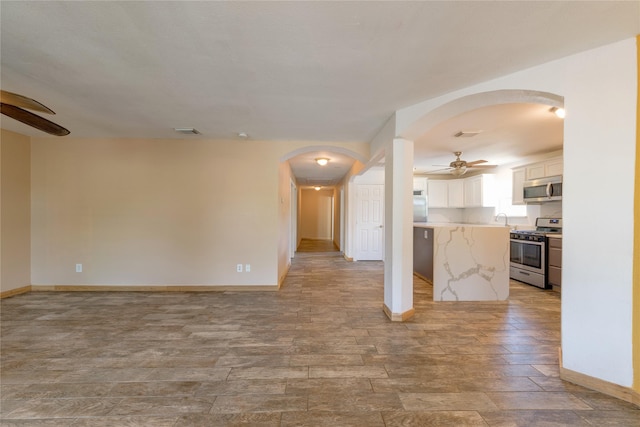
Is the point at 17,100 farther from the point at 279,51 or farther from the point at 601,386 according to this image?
the point at 601,386

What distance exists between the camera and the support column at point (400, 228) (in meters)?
3.02

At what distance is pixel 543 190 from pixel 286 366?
518 centimetres

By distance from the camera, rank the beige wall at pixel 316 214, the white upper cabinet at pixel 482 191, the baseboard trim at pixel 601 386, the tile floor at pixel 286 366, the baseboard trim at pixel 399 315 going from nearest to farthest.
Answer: the tile floor at pixel 286 366
the baseboard trim at pixel 601 386
the baseboard trim at pixel 399 315
the white upper cabinet at pixel 482 191
the beige wall at pixel 316 214

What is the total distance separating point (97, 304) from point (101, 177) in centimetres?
196

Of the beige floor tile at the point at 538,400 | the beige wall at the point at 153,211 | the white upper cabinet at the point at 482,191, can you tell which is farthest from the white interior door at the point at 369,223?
the beige floor tile at the point at 538,400

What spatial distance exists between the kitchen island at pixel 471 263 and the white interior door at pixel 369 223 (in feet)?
10.5

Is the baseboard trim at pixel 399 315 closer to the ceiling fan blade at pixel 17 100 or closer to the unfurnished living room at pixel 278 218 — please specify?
the unfurnished living room at pixel 278 218

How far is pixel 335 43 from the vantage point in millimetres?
1749

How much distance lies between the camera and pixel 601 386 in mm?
1815

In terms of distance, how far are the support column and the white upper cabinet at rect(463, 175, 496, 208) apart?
4.11m

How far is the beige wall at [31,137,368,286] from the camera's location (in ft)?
13.8

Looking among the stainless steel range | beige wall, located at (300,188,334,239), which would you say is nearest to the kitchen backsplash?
the stainless steel range

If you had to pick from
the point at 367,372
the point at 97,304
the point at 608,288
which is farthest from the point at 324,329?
the point at 97,304

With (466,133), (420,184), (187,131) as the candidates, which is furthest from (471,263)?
(187,131)
